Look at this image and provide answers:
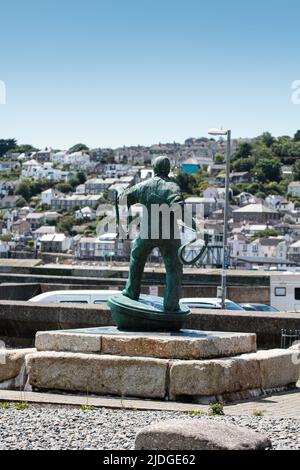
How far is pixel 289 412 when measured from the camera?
10.9 meters

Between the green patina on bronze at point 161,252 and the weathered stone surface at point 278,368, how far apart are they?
A: 114 centimetres

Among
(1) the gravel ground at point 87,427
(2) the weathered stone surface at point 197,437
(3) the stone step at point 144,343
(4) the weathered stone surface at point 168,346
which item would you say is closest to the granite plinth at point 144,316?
(3) the stone step at point 144,343

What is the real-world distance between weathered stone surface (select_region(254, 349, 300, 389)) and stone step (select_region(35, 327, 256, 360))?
0.37 meters

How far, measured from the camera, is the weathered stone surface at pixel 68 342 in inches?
472

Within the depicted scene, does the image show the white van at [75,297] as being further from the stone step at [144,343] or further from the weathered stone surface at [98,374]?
the weathered stone surface at [98,374]

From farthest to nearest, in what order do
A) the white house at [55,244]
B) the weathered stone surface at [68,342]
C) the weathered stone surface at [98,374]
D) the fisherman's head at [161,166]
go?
the white house at [55,244] → the fisherman's head at [161,166] → the weathered stone surface at [68,342] → the weathered stone surface at [98,374]

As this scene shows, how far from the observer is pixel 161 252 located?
1277 cm

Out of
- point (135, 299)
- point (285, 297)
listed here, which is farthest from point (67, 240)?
point (135, 299)

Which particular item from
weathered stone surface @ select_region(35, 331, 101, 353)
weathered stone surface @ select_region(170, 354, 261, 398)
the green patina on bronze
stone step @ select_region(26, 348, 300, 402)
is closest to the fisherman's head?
the green patina on bronze

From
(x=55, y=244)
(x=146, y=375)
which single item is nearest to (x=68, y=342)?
(x=146, y=375)

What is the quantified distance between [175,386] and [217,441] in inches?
163

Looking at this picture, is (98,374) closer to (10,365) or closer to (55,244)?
(10,365)

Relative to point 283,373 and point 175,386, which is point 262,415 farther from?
point 283,373

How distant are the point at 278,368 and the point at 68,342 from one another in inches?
101
